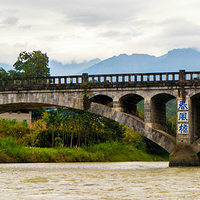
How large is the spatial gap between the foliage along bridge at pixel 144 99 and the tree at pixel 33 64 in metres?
37.2

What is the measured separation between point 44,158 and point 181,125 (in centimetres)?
1355

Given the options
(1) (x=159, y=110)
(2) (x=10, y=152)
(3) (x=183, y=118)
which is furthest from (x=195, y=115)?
(2) (x=10, y=152)

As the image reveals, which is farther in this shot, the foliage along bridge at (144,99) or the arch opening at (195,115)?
the arch opening at (195,115)

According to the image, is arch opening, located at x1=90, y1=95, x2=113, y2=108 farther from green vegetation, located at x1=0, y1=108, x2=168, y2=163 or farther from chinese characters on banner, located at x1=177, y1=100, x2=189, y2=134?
chinese characters on banner, located at x1=177, y1=100, x2=189, y2=134

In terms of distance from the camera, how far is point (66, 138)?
4906 cm

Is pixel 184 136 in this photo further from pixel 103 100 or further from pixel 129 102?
pixel 103 100

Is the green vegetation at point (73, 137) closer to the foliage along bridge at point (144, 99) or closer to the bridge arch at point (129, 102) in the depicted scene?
the foliage along bridge at point (144, 99)

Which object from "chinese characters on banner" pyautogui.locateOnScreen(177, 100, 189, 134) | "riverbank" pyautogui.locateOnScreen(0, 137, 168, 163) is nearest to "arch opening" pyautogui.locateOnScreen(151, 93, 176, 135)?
"chinese characters on banner" pyautogui.locateOnScreen(177, 100, 189, 134)

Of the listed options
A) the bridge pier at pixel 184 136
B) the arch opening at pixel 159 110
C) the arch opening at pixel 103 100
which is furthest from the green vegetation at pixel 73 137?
the bridge pier at pixel 184 136

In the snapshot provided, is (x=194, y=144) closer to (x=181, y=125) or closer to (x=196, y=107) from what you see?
(x=181, y=125)

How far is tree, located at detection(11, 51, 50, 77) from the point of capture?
74.9 metres

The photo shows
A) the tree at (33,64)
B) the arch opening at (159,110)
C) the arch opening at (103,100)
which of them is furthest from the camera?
the tree at (33,64)

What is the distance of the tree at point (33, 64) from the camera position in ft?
246

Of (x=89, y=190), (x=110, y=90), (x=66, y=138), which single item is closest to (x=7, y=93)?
(x=110, y=90)
